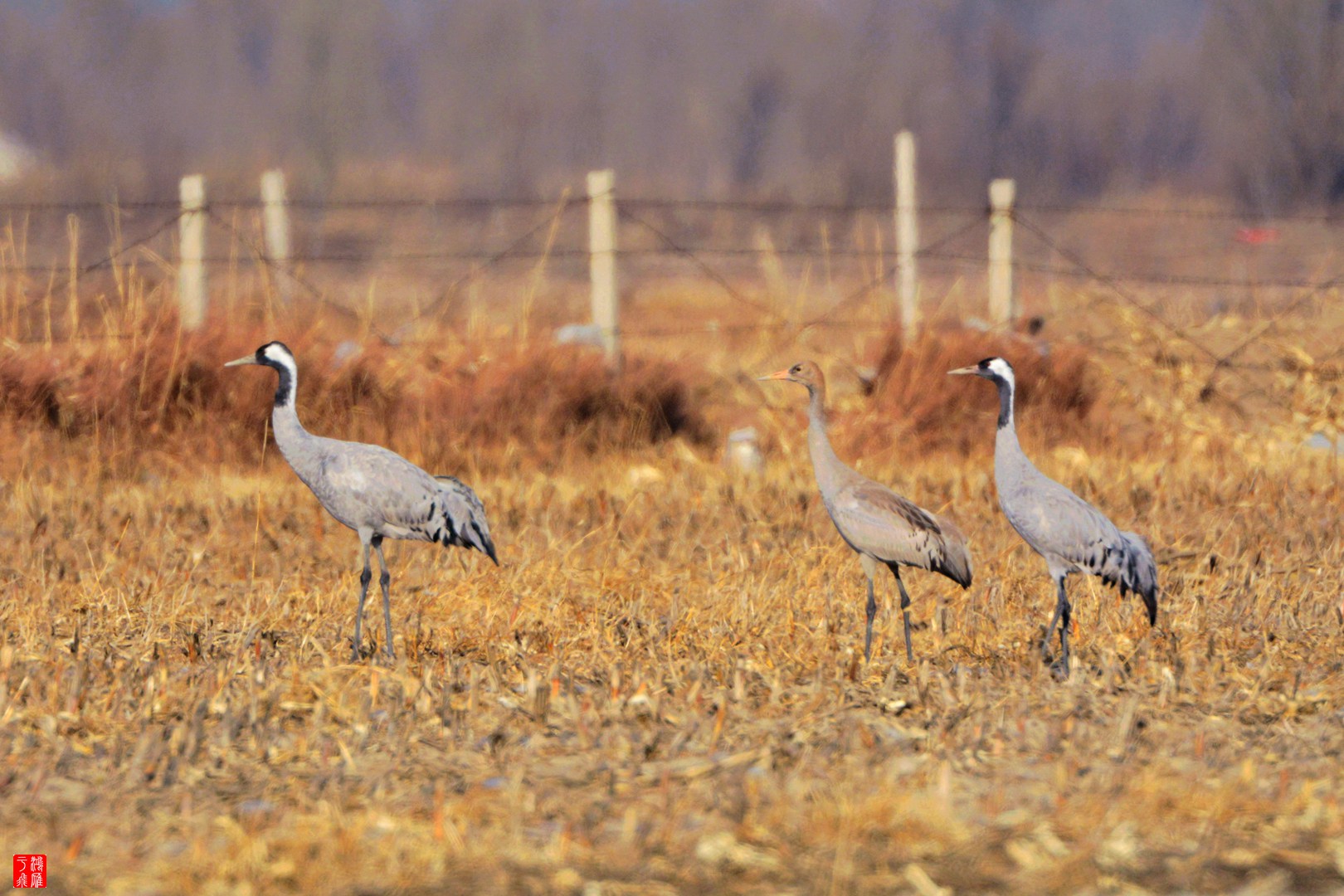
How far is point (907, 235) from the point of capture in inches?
422

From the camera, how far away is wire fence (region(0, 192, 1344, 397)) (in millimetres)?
11266

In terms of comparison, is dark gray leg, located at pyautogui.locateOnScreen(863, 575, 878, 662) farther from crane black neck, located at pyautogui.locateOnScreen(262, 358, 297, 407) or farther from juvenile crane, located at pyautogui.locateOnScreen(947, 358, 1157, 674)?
crane black neck, located at pyautogui.locateOnScreen(262, 358, 297, 407)

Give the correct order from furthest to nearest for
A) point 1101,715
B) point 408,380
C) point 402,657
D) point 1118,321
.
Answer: point 1118,321
point 408,380
point 402,657
point 1101,715

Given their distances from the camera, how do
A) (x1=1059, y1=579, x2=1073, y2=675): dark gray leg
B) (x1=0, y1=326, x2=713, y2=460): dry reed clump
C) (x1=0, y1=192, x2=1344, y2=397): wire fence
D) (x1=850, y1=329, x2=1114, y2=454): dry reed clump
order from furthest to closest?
1. (x1=0, y1=192, x2=1344, y2=397): wire fence
2. (x1=850, y1=329, x2=1114, y2=454): dry reed clump
3. (x1=0, y1=326, x2=713, y2=460): dry reed clump
4. (x1=1059, y1=579, x2=1073, y2=675): dark gray leg

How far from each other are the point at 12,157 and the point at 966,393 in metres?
69.6

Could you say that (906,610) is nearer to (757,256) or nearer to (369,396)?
(369,396)

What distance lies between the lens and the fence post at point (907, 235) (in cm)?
1056

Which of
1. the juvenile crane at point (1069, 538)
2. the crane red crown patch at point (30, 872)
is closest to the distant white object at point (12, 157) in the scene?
the juvenile crane at point (1069, 538)

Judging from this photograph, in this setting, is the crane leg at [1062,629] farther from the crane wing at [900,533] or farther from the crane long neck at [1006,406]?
the crane long neck at [1006,406]

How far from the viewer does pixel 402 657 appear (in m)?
5.34

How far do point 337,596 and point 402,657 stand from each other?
1116mm

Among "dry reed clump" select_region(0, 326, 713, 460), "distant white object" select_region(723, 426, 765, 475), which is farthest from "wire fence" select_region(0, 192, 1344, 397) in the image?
"distant white object" select_region(723, 426, 765, 475)

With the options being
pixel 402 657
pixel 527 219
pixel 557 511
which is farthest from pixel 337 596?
pixel 527 219

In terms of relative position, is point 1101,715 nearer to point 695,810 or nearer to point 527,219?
point 695,810
